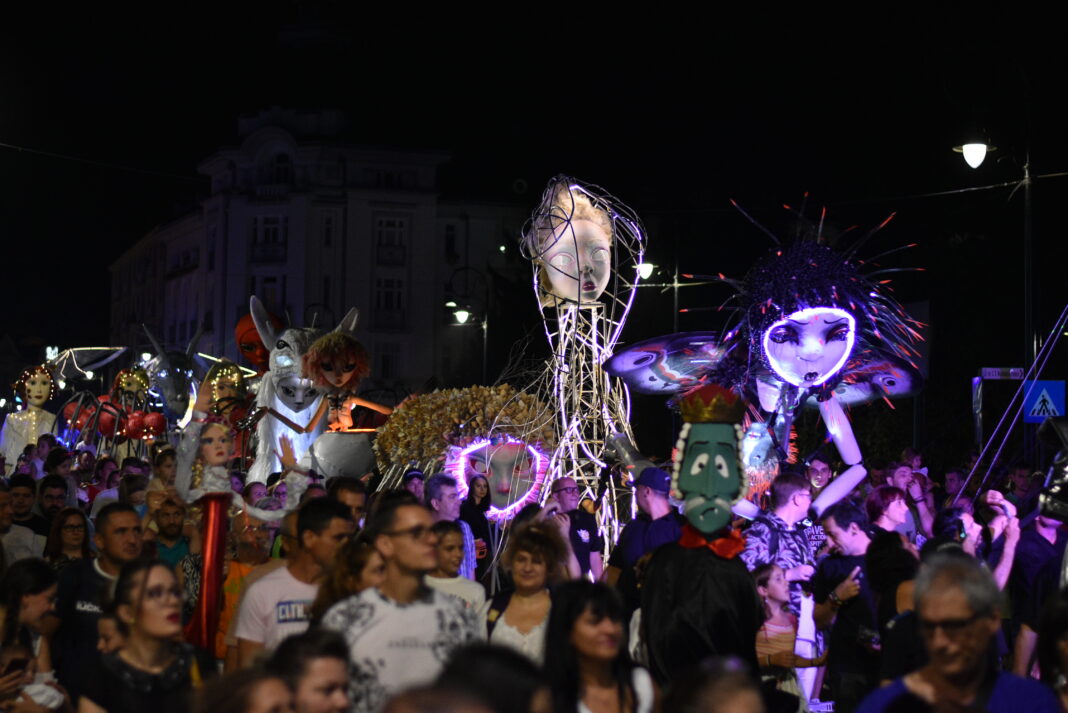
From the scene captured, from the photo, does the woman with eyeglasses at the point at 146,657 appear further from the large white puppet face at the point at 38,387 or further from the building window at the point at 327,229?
the building window at the point at 327,229

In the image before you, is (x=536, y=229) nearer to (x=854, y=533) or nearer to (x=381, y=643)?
(x=854, y=533)

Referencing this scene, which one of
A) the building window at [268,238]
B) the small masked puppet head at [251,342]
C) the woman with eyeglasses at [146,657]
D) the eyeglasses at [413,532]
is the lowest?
the woman with eyeglasses at [146,657]

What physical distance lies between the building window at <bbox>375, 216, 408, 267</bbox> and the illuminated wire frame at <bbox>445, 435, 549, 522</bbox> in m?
45.8

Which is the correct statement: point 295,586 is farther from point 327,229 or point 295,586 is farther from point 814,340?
point 327,229

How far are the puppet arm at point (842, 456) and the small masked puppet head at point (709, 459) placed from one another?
150 inches

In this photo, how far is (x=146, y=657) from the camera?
5.31 m

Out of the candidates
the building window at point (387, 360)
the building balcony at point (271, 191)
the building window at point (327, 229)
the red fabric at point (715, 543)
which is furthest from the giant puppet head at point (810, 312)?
the building balcony at point (271, 191)

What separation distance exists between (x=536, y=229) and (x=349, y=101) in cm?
5003

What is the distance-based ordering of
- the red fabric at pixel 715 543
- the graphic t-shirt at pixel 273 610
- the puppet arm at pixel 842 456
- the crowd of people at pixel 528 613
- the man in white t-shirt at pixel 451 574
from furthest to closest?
the puppet arm at pixel 842 456
the man in white t-shirt at pixel 451 574
the red fabric at pixel 715 543
the graphic t-shirt at pixel 273 610
the crowd of people at pixel 528 613

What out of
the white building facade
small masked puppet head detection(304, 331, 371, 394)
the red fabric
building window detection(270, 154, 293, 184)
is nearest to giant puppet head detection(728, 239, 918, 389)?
the red fabric

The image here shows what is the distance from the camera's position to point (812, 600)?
28.3 ft

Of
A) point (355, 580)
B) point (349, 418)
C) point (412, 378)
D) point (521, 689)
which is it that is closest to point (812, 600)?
point (355, 580)

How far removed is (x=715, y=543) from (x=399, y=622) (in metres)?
1.83

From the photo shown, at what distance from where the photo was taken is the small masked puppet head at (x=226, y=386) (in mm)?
15906
